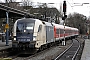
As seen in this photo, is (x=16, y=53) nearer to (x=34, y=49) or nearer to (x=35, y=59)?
(x=34, y=49)

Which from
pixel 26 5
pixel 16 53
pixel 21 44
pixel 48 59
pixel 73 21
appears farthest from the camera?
pixel 73 21

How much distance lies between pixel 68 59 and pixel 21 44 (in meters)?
4.05

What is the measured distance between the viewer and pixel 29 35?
20.0m

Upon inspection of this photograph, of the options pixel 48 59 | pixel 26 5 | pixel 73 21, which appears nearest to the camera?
pixel 48 59

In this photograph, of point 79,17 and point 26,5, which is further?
point 79,17

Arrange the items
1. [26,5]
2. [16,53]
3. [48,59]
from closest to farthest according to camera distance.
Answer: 1. [48,59]
2. [16,53]
3. [26,5]

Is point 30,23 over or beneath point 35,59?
over

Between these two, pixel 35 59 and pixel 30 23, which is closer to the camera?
pixel 35 59

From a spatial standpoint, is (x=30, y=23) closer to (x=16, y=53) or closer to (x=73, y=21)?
(x=16, y=53)

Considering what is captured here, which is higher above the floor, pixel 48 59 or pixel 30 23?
pixel 30 23

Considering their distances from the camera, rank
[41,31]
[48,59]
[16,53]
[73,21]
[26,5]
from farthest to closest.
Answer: [73,21], [26,5], [16,53], [41,31], [48,59]

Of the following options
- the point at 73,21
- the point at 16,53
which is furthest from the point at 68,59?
the point at 73,21

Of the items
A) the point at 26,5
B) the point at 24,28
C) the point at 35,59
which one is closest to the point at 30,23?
the point at 24,28

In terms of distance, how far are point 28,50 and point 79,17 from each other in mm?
108539
